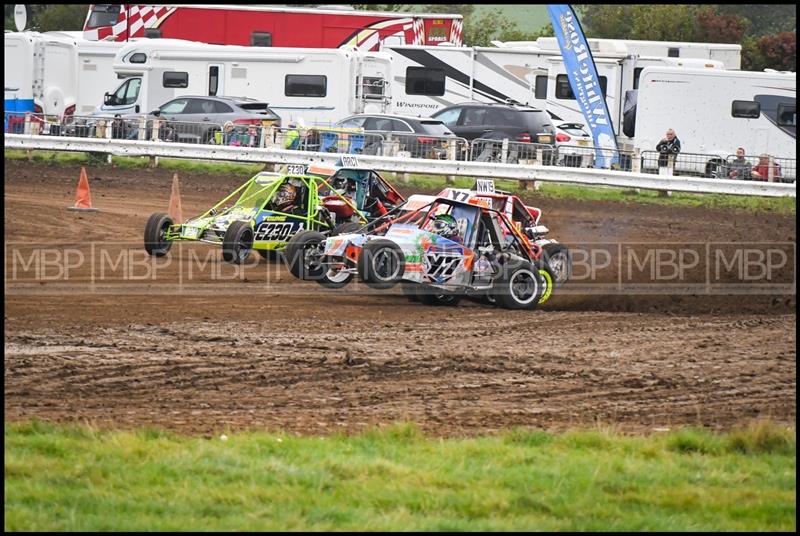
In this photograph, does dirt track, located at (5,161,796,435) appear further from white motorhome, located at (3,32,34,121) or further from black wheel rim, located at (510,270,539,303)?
white motorhome, located at (3,32,34,121)

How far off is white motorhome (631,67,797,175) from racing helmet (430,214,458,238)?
15058 mm

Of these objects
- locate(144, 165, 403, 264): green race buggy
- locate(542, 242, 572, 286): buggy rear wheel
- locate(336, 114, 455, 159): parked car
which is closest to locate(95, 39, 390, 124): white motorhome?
locate(336, 114, 455, 159): parked car

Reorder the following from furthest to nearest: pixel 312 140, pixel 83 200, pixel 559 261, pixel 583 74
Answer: pixel 583 74, pixel 312 140, pixel 83 200, pixel 559 261

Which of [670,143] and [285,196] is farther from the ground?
[670,143]

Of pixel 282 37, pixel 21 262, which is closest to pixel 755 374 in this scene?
pixel 21 262

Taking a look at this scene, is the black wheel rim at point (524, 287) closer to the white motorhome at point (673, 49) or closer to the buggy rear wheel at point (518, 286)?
the buggy rear wheel at point (518, 286)

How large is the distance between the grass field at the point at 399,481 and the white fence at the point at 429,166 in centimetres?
1432

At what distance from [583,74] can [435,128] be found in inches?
140

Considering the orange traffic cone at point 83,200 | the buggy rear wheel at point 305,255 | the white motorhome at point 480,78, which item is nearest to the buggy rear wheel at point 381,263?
the buggy rear wheel at point 305,255

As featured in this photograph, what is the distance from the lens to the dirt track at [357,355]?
9.11m

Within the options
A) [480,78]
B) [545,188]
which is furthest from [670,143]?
[480,78]

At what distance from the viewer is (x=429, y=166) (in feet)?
77.6

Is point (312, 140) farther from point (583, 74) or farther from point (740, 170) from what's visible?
point (740, 170)

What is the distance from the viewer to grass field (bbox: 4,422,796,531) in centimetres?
631
